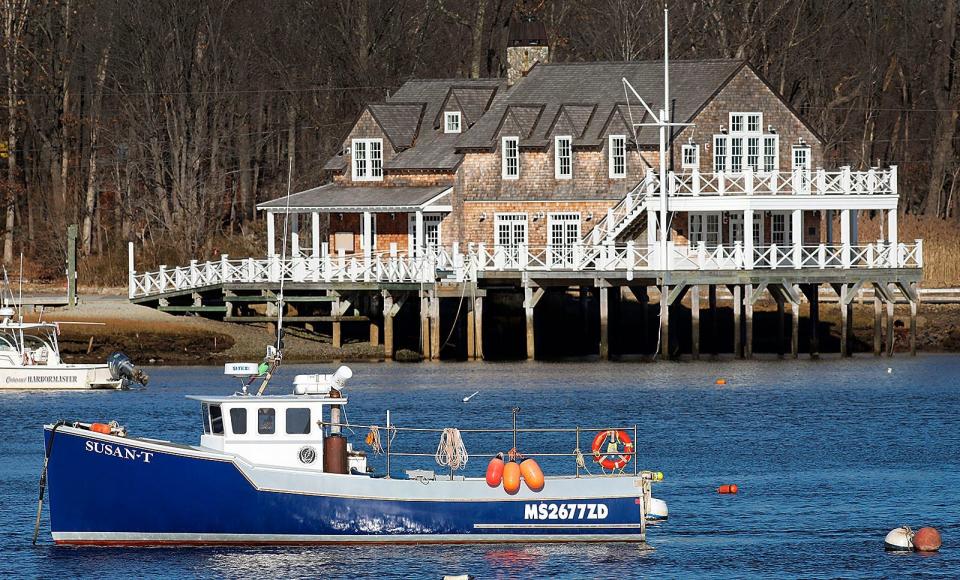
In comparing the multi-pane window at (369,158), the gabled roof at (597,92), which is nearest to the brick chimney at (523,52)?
the gabled roof at (597,92)

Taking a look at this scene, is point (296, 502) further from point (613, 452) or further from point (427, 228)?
point (427, 228)

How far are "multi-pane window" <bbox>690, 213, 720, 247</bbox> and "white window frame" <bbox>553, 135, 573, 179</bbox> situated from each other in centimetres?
446

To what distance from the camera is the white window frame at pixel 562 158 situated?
2603 inches

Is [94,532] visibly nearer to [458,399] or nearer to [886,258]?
[458,399]

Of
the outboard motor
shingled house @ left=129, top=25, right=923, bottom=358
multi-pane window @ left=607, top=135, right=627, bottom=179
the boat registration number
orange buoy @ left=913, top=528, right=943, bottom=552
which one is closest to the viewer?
the boat registration number

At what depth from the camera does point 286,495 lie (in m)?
29.9

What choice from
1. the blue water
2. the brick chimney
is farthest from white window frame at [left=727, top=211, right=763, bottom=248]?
the brick chimney

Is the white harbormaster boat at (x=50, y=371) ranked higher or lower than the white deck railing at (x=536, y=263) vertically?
lower

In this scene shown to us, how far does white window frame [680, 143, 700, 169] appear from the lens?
6500 cm

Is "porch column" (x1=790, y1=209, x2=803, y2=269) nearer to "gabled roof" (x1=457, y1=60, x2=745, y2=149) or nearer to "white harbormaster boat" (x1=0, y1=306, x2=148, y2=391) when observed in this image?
"gabled roof" (x1=457, y1=60, x2=745, y2=149)

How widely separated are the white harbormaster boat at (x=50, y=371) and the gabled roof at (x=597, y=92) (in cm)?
1723

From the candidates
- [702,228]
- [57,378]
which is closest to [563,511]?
[57,378]

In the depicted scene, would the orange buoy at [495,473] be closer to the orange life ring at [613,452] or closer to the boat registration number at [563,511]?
the boat registration number at [563,511]

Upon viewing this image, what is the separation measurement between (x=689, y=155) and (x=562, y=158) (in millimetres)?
4276
